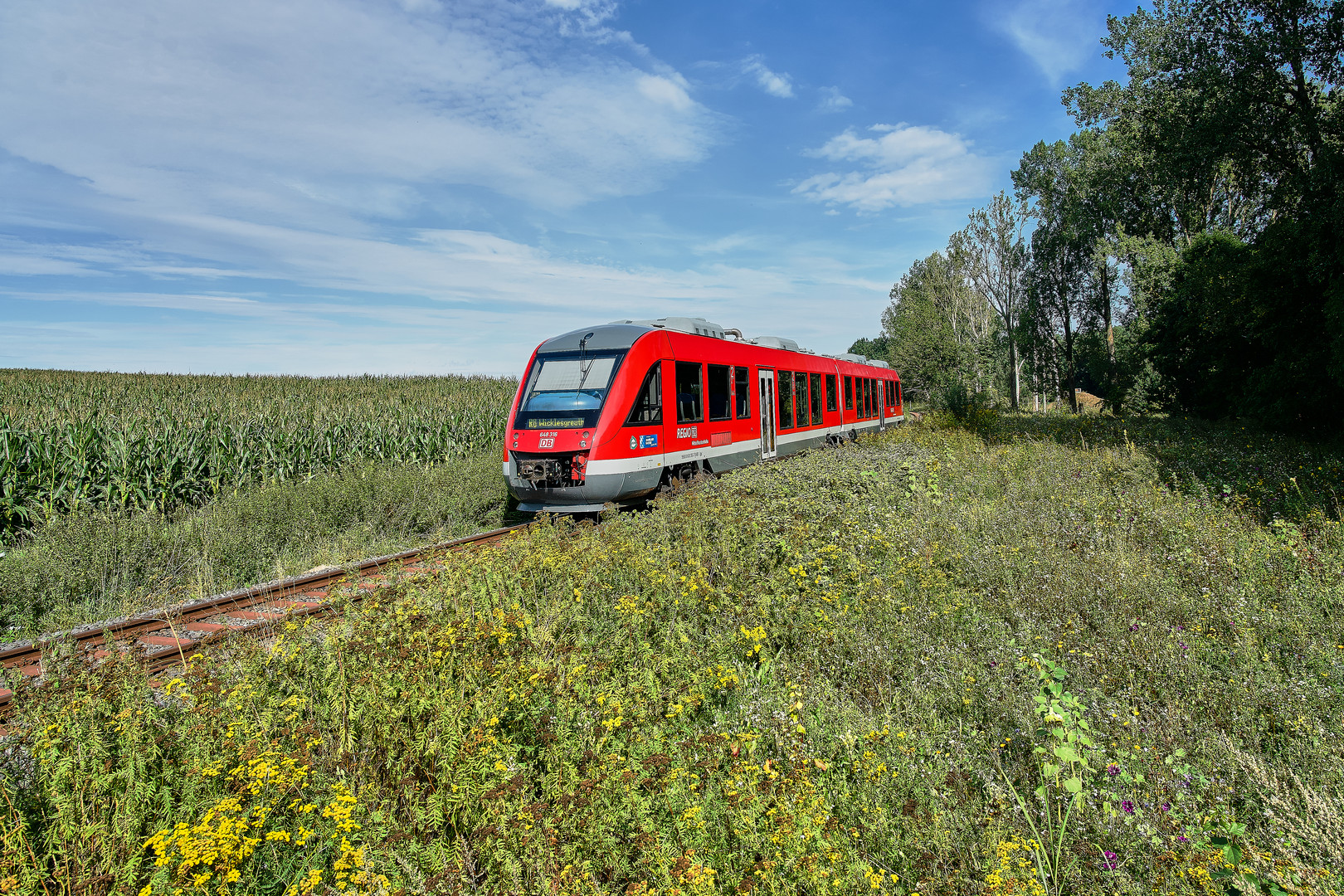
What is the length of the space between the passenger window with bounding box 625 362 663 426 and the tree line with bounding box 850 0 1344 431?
13.1 m

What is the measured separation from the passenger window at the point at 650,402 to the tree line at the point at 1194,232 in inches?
515

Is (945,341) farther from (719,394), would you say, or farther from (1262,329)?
(719,394)

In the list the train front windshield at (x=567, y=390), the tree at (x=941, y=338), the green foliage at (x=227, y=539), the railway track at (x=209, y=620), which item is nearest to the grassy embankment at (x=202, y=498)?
the green foliage at (x=227, y=539)

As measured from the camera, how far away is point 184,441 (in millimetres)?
11133

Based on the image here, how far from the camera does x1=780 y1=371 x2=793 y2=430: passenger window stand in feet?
49.5

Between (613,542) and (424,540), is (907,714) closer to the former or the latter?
(613,542)

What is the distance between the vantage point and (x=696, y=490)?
28.0ft

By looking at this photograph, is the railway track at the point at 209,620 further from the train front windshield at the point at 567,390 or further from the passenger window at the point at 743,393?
the passenger window at the point at 743,393

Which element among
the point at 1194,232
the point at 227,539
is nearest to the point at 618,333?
the point at 227,539

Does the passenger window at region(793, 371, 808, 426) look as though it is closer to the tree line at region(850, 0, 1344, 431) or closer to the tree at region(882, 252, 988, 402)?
the tree line at region(850, 0, 1344, 431)

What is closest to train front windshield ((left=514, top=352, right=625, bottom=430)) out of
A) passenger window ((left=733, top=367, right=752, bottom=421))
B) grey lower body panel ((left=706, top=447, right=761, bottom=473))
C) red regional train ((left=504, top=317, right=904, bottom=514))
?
red regional train ((left=504, top=317, right=904, bottom=514))

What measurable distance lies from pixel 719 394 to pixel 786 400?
3.99 metres

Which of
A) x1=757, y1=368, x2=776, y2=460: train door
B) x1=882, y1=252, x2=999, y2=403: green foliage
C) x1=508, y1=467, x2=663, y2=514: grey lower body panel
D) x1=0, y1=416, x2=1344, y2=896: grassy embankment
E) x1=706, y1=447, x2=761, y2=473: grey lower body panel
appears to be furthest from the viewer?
x1=882, y1=252, x2=999, y2=403: green foliage

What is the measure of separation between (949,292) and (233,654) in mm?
59960
